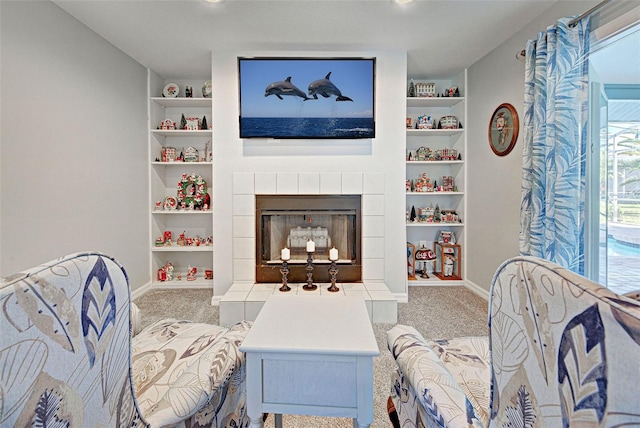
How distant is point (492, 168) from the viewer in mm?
2982

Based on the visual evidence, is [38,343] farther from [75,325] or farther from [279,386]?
[279,386]

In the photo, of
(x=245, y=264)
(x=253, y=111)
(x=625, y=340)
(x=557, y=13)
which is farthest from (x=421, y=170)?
(x=625, y=340)

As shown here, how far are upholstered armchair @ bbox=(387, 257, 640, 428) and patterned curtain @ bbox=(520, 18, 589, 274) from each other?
1.58 metres

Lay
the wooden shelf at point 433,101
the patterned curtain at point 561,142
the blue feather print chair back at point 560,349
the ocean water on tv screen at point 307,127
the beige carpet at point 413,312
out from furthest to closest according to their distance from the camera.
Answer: the wooden shelf at point 433,101, the ocean water on tv screen at point 307,127, the beige carpet at point 413,312, the patterned curtain at point 561,142, the blue feather print chair back at point 560,349

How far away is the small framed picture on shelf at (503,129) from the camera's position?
2.66 meters

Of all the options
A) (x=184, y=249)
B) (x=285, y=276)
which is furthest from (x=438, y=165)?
(x=184, y=249)

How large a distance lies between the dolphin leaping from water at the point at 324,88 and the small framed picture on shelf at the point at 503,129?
1.48 metres

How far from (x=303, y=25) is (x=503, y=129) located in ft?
6.53

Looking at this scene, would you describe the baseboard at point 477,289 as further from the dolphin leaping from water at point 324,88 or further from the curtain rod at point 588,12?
the dolphin leaping from water at point 324,88

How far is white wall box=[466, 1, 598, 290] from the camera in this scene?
262cm

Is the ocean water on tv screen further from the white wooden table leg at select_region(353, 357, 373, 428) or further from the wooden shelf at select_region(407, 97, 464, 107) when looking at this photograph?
the white wooden table leg at select_region(353, 357, 373, 428)

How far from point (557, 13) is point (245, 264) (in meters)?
3.15

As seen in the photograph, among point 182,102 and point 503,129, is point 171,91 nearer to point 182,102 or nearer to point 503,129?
point 182,102

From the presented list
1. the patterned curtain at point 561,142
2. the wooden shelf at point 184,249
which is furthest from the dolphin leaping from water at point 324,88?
the wooden shelf at point 184,249
